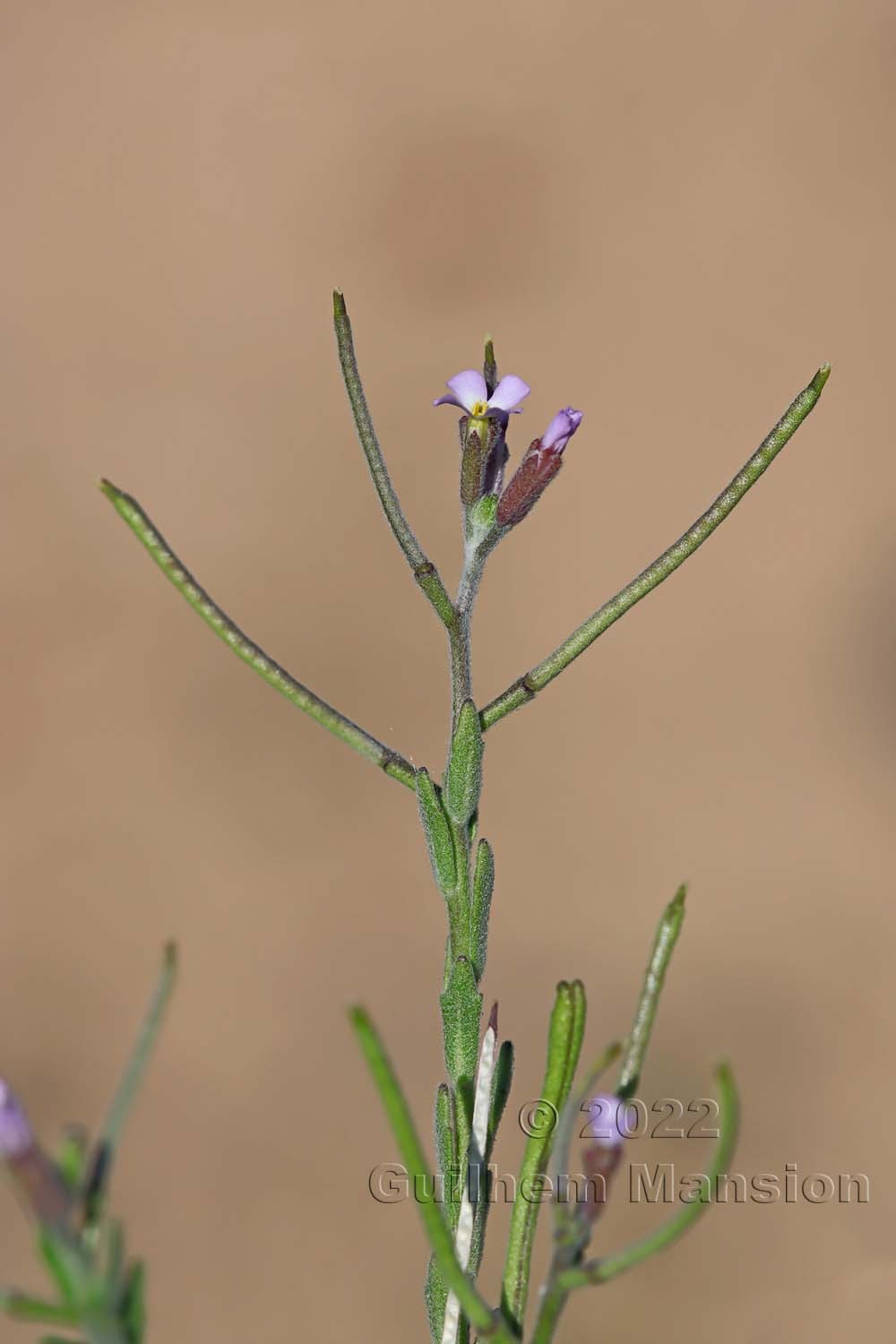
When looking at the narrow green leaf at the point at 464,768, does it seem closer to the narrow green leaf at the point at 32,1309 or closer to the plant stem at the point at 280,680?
the plant stem at the point at 280,680

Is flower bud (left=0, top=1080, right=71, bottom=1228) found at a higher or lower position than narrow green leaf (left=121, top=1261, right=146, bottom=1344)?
higher

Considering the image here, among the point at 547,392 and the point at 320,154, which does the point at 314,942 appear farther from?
the point at 320,154

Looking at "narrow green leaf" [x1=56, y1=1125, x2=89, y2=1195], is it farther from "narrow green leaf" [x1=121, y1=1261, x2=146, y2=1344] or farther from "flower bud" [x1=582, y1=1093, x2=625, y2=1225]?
"flower bud" [x1=582, y1=1093, x2=625, y2=1225]

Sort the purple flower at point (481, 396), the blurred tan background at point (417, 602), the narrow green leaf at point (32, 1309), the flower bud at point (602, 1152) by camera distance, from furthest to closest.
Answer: the blurred tan background at point (417, 602), the purple flower at point (481, 396), the flower bud at point (602, 1152), the narrow green leaf at point (32, 1309)

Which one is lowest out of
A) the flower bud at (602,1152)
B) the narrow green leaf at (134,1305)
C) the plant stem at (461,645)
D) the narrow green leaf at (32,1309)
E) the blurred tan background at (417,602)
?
the narrow green leaf at (32,1309)

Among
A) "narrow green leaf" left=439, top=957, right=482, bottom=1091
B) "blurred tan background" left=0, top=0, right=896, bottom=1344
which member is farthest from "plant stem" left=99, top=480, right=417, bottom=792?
"blurred tan background" left=0, top=0, right=896, bottom=1344

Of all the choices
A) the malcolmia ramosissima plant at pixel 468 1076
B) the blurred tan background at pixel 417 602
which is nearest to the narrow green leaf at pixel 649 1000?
the malcolmia ramosissima plant at pixel 468 1076

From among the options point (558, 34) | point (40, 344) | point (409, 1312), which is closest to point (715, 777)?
point (409, 1312)

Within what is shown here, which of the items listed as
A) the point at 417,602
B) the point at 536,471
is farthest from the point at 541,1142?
the point at 417,602
